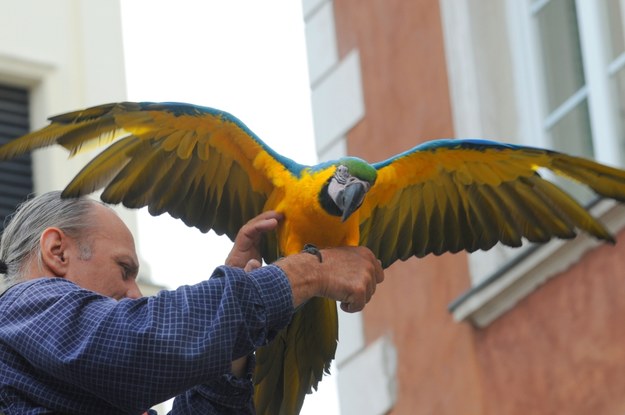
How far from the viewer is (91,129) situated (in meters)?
6.41

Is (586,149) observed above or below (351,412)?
above

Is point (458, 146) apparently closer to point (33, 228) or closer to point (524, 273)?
point (33, 228)

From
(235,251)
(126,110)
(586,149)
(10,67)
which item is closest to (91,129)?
(126,110)

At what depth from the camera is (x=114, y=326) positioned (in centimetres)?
488

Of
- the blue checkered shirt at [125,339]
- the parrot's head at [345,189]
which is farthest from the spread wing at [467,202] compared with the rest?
the blue checkered shirt at [125,339]

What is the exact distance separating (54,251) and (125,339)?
538 mm

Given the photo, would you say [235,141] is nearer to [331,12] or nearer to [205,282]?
[205,282]

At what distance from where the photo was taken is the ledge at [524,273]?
8.49 meters

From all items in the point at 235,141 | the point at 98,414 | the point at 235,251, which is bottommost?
the point at 98,414

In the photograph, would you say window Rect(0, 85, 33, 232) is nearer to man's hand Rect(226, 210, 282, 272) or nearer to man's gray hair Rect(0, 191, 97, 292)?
man's hand Rect(226, 210, 282, 272)

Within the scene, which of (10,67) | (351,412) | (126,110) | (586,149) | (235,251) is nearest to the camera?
(235,251)

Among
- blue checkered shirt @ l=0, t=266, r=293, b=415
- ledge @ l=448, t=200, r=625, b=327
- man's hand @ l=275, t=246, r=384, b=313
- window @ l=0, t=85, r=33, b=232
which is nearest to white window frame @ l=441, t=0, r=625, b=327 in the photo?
Answer: ledge @ l=448, t=200, r=625, b=327

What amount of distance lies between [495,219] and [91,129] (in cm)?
146

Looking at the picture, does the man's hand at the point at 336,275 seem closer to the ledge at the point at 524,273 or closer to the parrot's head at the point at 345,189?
the parrot's head at the point at 345,189
